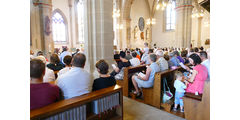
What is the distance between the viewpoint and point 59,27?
1745cm

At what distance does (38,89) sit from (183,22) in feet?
34.3

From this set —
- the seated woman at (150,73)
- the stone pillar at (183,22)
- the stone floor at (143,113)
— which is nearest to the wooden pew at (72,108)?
the stone floor at (143,113)

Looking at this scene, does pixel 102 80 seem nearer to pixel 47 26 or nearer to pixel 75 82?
pixel 75 82

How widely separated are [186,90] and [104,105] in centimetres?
198

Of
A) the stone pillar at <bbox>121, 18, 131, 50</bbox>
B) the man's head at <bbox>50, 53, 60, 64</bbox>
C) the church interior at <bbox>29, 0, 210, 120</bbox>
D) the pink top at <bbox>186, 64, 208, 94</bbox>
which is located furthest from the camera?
the stone pillar at <bbox>121, 18, 131, 50</bbox>

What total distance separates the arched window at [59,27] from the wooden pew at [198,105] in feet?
57.3

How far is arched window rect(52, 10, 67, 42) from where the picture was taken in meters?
17.1

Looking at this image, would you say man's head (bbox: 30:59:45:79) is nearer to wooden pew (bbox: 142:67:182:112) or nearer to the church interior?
the church interior

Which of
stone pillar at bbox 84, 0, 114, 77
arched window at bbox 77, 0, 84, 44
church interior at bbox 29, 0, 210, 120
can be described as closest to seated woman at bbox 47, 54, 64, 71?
church interior at bbox 29, 0, 210, 120

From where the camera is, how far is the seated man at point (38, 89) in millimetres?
→ 1604

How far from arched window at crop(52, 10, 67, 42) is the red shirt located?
1716cm

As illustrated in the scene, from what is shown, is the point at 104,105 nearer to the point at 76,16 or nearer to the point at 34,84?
the point at 34,84

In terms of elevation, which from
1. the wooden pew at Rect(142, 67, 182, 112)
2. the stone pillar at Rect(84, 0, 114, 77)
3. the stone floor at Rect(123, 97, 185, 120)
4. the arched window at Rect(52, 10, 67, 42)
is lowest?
the stone floor at Rect(123, 97, 185, 120)
